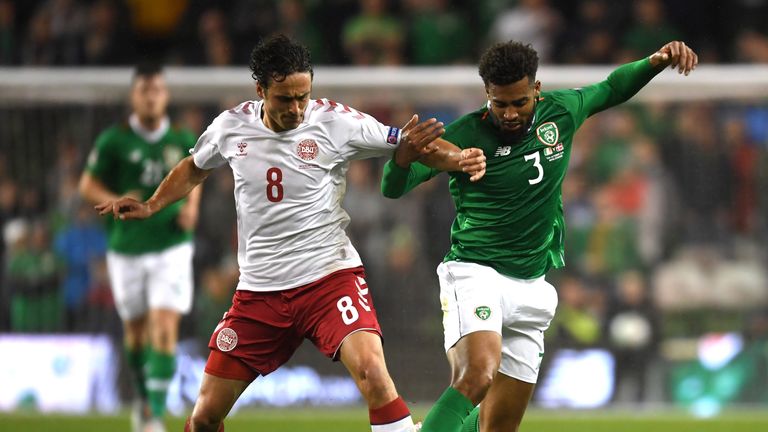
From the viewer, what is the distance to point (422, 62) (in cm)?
1284

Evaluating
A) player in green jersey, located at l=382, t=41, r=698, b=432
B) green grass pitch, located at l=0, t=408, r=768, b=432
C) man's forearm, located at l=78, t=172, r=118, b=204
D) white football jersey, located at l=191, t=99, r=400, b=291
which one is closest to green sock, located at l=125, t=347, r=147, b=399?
green grass pitch, located at l=0, t=408, r=768, b=432

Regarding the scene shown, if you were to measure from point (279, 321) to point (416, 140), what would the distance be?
3.63 feet

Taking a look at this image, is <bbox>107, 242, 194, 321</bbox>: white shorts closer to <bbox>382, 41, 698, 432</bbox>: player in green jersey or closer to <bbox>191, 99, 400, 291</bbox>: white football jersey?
<bbox>191, 99, 400, 291</bbox>: white football jersey

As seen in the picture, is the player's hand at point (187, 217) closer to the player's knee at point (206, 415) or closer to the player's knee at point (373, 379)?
the player's knee at point (206, 415)

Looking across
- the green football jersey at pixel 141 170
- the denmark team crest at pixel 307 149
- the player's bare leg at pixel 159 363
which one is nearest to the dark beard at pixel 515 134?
the denmark team crest at pixel 307 149

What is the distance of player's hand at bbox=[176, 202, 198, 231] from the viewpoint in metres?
8.90

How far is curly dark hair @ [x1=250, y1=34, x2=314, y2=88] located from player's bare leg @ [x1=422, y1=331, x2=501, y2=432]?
151 cm

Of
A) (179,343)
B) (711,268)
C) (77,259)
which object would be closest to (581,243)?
(711,268)

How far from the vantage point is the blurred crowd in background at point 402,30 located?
504 inches

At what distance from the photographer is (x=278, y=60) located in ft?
19.6

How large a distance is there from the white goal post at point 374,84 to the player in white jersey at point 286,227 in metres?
4.73

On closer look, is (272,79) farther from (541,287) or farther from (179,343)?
(179,343)

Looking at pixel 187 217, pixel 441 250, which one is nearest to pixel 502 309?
pixel 187 217

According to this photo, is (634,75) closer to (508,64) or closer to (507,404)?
(508,64)
